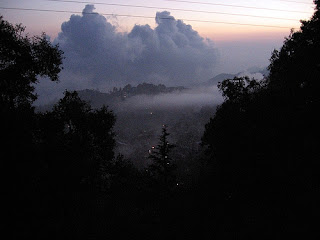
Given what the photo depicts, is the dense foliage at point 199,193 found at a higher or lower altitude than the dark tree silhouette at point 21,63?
lower

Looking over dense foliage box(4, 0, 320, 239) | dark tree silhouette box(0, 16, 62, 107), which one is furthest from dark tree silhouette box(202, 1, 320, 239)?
dark tree silhouette box(0, 16, 62, 107)

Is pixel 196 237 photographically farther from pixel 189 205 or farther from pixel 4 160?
pixel 4 160

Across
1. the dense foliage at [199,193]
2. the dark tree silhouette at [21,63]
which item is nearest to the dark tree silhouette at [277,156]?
the dense foliage at [199,193]

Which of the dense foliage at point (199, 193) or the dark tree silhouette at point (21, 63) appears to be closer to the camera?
the dense foliage at point (199, 193)

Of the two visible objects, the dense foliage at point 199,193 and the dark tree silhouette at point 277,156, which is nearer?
the dense foliage at point 199,193

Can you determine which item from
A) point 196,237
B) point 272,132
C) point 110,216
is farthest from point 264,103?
point 110,216

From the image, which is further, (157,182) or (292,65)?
(157,182)

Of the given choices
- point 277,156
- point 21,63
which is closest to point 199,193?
point 277,156

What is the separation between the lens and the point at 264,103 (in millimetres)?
14469

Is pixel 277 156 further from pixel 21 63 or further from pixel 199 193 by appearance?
pixel 21 63

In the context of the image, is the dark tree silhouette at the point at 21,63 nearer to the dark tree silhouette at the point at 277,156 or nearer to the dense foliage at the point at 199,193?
the dense foliage at the point at 199,193

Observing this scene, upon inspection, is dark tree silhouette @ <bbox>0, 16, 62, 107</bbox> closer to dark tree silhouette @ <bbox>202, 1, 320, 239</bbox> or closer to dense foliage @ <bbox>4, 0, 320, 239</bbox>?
dense foliage @ <bbox>4, 0, 320, 239</bbox>

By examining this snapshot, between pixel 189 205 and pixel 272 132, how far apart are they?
313 inches

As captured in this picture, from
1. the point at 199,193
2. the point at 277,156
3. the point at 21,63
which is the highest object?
the point at 21,63
